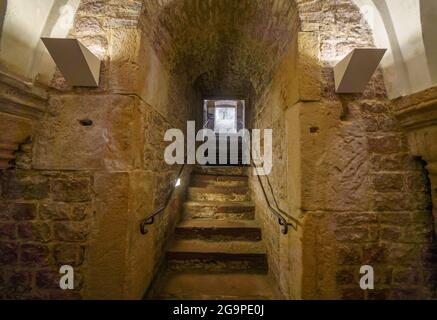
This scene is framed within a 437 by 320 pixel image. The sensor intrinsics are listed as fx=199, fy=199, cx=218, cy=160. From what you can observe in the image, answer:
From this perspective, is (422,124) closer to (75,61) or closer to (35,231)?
(75,61)

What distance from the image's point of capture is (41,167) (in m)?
1.46

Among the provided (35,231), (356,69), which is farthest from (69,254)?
(356,69)

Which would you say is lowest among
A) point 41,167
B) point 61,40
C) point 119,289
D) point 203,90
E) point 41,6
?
point 119,289

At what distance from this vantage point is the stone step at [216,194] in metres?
3.28

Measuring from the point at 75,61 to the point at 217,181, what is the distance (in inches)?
109

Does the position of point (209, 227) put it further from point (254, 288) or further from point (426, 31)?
point (426, 31)

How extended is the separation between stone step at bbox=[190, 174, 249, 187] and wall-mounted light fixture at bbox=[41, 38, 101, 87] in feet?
7.95

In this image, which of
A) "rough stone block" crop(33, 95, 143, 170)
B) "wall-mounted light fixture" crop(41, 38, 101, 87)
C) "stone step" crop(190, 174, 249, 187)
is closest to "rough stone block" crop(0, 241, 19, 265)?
"rough stone block" crop(33, 95, 143, 170)

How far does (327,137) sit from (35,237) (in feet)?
7.35

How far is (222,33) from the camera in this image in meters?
2.37

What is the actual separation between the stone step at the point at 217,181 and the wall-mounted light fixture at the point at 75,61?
242cm
